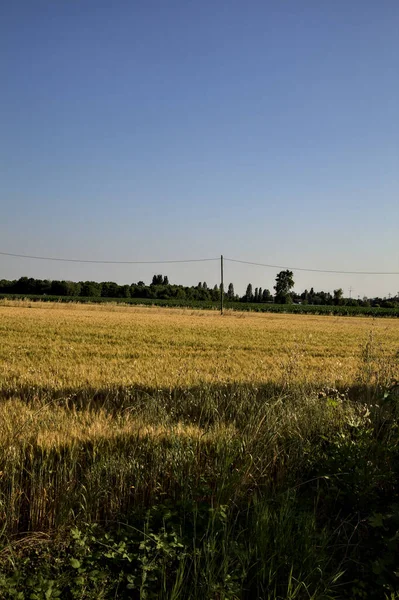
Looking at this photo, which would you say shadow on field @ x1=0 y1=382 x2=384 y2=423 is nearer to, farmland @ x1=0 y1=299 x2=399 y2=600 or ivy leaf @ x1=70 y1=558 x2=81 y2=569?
farmland @ x1=0 y1=299 x2=399 y2=600

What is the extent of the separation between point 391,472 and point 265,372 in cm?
636

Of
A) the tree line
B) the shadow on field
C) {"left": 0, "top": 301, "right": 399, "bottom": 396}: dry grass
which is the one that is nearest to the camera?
the shadow on field

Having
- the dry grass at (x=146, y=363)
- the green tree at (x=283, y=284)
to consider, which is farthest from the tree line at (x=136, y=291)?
the dry grass at (x=146, y=363)

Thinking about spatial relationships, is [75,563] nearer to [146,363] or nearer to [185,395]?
[185,395]

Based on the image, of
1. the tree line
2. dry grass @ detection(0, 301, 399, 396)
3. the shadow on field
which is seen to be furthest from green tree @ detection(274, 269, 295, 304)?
the shadow on field

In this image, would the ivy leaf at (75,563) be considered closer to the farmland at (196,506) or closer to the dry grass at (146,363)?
the farmland at (196,506)

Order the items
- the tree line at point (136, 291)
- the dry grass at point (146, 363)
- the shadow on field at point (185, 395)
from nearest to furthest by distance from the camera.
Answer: the shadow on field at point (185, 395), the dry grass at point (146, 363), the tree line at point (136, 291)

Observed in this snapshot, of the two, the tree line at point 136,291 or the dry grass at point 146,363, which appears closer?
the dry grass at point 146,363

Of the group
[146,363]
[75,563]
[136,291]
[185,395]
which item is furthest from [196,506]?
[136,291]

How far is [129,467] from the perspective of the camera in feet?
12.5

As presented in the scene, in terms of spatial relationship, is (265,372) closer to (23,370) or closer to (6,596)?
(23,370)

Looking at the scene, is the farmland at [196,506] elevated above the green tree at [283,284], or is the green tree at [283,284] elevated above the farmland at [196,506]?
the green tree at [283,284]

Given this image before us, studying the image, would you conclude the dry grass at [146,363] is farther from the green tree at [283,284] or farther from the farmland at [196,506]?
the green tree at [283,284]

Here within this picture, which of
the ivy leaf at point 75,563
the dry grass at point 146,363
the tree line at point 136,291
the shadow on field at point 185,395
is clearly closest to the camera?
the ivy leaf at point 75,563
